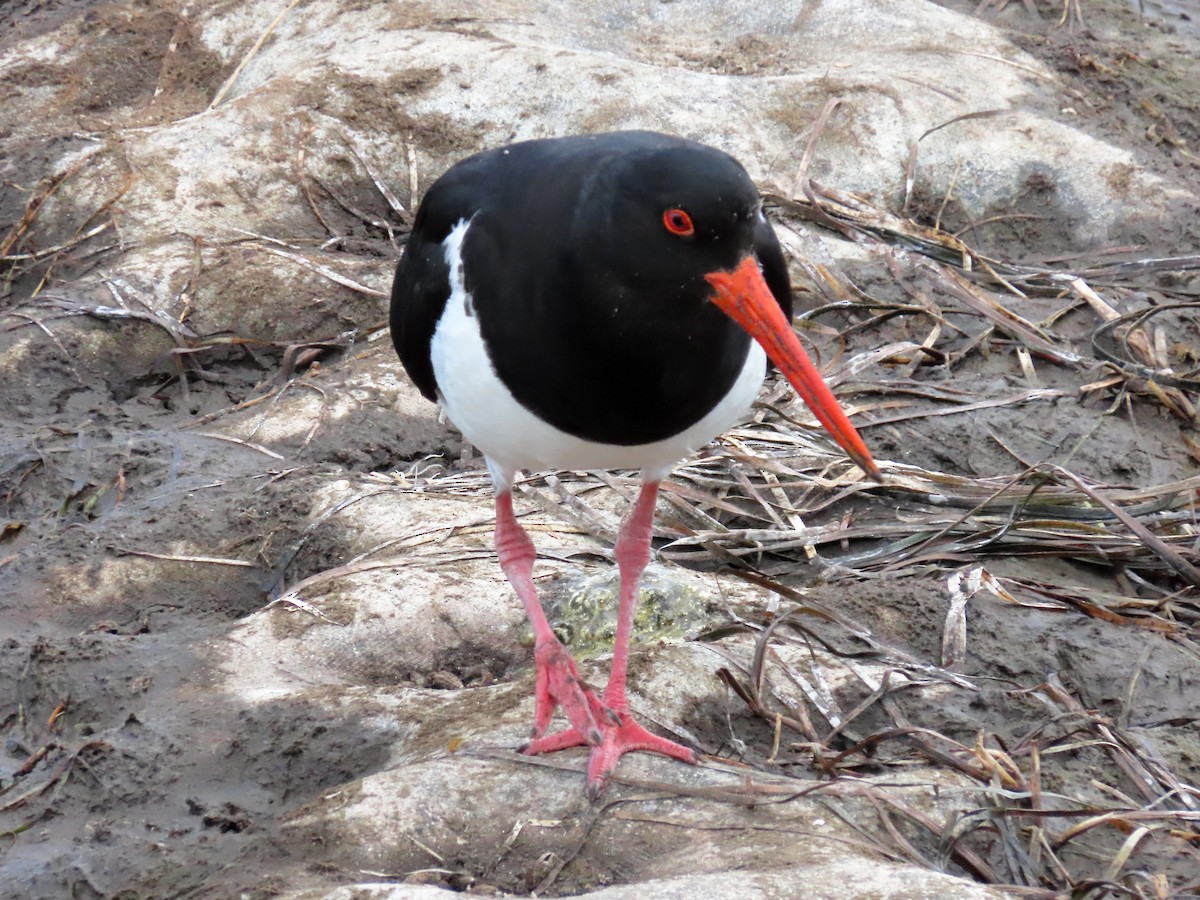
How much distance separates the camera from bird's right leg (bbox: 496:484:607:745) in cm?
375

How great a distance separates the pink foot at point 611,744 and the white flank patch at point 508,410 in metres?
0.74

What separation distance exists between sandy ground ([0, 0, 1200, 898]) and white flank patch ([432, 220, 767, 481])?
0.88 meters

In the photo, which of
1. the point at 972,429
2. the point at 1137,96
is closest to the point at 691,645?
the point at 972,429

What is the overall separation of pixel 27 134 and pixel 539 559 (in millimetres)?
6018

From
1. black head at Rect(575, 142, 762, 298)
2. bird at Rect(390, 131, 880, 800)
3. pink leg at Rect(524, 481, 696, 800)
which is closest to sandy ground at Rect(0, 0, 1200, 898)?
pink leg at Rect(524, 481, 696, 800)

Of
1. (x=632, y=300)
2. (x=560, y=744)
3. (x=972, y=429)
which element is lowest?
(x=972, y=429)

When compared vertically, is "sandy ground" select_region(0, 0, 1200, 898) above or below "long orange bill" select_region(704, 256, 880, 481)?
below

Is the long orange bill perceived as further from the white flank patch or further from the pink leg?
the pink leg

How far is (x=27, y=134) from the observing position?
895 cm

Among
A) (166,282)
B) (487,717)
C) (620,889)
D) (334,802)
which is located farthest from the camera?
(166,282)

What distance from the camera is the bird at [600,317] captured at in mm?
3061

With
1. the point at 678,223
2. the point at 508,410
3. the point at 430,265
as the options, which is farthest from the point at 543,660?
the point at 678,223

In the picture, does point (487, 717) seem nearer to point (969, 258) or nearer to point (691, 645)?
point (691, 645)

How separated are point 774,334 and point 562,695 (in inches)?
53.7
